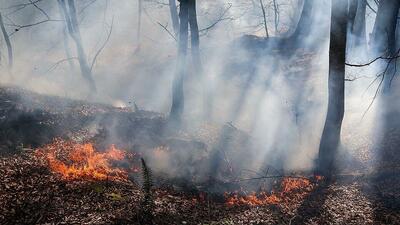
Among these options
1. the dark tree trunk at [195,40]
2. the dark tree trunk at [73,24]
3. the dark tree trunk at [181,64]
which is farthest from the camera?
the dark tree trunk at [73,24]

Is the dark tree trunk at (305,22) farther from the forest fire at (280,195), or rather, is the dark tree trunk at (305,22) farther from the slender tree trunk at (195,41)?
the forest fire at (280,195)

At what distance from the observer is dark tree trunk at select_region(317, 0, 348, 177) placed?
1023 cm

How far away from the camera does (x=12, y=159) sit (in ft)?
32.4

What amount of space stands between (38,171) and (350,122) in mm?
13011

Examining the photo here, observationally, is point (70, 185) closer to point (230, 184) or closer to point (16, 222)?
point (16, 222)

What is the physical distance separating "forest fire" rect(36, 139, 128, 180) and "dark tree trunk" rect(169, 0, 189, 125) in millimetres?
3521

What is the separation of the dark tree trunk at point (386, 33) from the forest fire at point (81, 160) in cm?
1238

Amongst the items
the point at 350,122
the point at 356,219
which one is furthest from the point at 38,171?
the point at 350,122

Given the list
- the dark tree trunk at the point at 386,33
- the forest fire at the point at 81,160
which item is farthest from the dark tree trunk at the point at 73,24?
the dark tree trunk at the point at 386,33

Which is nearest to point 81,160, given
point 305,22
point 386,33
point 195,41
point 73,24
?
point 195,41

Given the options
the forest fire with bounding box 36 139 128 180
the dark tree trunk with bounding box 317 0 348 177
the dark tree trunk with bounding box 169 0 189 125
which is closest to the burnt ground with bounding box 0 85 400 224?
the forest fire with bounding box 36 139 128 180

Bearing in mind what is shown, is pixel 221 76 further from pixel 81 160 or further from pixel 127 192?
pixel 127 192

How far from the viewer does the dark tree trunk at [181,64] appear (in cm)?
1380

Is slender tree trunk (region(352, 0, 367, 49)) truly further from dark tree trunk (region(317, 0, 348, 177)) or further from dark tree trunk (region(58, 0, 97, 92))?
dark tree trunk (region(58, 0, 97, 92))
